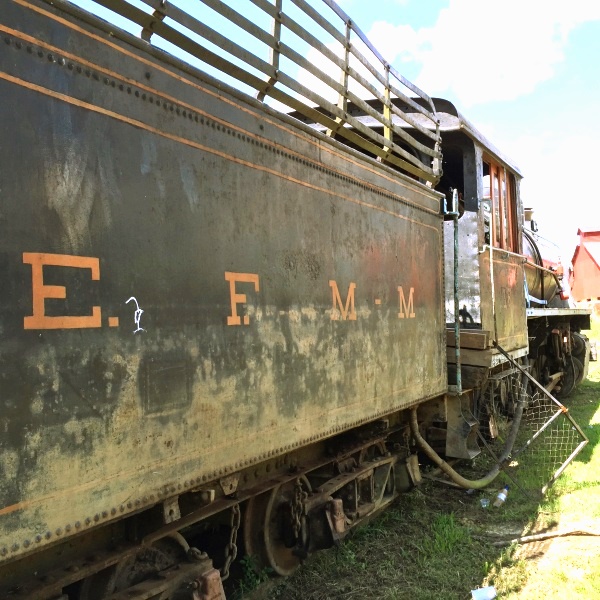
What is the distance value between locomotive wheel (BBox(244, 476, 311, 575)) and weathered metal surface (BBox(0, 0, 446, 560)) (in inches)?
22.3

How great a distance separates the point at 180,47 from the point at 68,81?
62 centimetres

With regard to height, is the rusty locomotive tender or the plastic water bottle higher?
the rusty locomotive tender

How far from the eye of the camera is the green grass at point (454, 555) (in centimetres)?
324

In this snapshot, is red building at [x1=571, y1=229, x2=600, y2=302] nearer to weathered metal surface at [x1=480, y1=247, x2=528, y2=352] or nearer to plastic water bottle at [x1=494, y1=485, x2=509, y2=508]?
weathered metal surface at [x1=480, y1=247, x2=528, y2=352]

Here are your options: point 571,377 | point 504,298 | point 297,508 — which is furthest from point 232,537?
point 571,377

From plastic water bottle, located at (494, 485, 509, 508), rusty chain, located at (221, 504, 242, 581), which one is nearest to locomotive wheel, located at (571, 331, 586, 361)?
plastic water bottle, located at (494, 485, 509, 508)

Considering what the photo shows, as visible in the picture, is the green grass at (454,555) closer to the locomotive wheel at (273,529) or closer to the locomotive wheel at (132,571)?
the locomotive wheel at (273,529)

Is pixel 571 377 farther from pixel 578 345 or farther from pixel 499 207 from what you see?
pixel 499 207

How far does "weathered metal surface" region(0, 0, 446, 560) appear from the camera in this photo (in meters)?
1.53

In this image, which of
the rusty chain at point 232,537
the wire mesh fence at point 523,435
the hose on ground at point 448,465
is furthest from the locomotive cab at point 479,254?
the rusty chain at point 232,537

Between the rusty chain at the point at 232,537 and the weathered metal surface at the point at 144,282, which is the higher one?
the weathered metal surface at the point at 144,282

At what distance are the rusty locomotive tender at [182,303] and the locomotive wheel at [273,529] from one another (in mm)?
13

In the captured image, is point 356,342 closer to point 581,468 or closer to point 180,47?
point 180,47

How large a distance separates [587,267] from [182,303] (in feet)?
68.8
